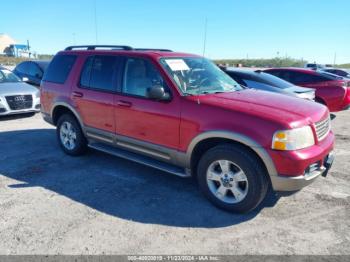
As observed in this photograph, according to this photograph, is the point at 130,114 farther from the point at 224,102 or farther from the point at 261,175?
the point at 261,175

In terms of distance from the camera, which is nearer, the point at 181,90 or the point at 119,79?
the point at 181,90

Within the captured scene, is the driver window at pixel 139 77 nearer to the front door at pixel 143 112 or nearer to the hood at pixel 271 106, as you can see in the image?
the front door at pixel 143 112

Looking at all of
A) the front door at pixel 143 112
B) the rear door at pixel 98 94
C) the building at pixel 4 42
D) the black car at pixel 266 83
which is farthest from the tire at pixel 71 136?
the building at pixel 4 42

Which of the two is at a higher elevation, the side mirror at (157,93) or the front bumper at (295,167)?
the side mirror at (157,93)

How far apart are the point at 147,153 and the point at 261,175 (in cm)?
168

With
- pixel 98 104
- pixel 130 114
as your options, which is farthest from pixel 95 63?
pixel 130 114

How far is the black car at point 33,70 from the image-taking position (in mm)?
11781

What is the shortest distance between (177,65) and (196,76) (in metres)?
0.32

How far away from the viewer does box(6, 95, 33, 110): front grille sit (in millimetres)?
8554

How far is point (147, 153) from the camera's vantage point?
4422 mm

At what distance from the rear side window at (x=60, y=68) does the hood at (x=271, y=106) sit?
2.76 metres

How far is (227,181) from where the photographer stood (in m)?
3.70

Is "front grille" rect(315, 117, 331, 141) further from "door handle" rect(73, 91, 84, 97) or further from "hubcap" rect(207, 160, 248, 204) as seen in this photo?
"door handle" rect(73, 91, 84, 97)

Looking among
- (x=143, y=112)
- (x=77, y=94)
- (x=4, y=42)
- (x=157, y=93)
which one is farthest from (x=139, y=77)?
(x=4, y=42)
